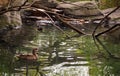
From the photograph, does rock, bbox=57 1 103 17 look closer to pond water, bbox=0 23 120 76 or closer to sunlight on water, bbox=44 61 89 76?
pond water, bbox=0 23 120 76

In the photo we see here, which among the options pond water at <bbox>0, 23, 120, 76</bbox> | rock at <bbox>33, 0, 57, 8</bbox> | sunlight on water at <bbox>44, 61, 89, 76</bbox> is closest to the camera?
sunlight on water at <bbox>44, 61, 89, 76</bbox>

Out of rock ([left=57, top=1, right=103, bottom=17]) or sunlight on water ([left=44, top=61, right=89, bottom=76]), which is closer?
sunlight on water ([left=44, top=61, right=89, bottom=76])

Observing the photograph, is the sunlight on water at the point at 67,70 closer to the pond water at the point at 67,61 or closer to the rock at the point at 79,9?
the pond water at the point at 67,61

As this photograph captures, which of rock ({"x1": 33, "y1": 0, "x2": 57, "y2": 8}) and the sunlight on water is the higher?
the sunlight on water

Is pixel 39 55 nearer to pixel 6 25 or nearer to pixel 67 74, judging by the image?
pixel 67 74

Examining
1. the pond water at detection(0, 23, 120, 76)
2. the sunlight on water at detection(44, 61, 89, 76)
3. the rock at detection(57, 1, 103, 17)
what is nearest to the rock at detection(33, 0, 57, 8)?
the rock at detection(57, 1, 103, 17)

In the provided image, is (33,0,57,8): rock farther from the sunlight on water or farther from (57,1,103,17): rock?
the sunlight on water

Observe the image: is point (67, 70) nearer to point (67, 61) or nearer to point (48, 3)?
point (67, 61)

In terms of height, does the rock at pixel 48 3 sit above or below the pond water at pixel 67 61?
below

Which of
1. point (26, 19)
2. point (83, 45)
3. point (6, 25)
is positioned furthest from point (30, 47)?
point (26, 19)

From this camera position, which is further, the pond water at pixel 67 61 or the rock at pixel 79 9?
the rock at pixel 79 9

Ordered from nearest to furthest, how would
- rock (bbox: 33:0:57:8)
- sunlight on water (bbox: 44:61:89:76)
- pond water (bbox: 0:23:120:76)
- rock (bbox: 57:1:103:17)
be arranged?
sunlight on water (bbox: 44:61:89:76)
pond water (bbox: 0:23:120:76)
rock (bbox: 57:1:103:17)
rock (bbox: 33:0:57:8)

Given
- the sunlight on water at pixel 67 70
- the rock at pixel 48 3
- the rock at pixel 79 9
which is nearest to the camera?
the sunlight on water at pixel 67 70

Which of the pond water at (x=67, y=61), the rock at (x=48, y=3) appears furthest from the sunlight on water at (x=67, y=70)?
the rock at (x=48, y=3)
